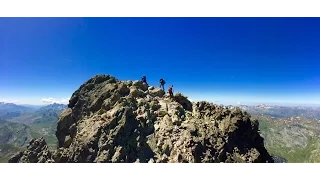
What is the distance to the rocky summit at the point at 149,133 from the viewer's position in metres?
26.3

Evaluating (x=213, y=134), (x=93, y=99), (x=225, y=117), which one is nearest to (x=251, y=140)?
(x=225, y=117)

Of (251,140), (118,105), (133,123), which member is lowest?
(251,140)

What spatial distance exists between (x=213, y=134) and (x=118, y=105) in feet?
41.2

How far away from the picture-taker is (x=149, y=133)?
29625mm

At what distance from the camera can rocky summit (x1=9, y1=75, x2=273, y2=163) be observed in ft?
86.2

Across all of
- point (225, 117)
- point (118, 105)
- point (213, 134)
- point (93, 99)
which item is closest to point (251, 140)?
point (225, 117)
